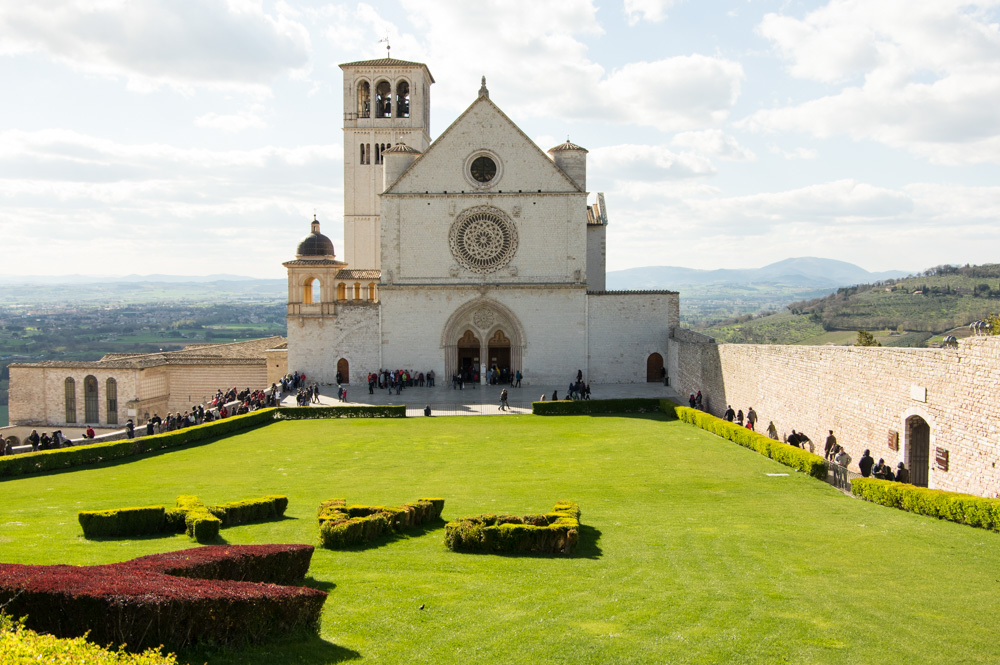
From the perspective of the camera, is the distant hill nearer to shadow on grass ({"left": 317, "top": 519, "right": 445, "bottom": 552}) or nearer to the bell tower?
the bell tower

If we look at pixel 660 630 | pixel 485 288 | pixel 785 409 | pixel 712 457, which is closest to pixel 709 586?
pixel 660 630

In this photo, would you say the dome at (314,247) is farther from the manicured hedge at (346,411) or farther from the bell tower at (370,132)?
the manicured hedge at (346,411)

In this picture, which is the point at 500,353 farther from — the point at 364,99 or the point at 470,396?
the point at 364,99

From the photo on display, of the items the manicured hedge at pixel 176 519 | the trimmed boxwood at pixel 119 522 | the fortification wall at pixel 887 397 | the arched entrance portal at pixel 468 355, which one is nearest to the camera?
the manicured hedge at pixel 176 519

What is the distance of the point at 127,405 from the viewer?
4072cm

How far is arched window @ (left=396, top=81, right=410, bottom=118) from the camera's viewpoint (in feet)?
168

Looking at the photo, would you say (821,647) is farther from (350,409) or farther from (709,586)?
(350,409)

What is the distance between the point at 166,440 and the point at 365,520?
16.6 metres

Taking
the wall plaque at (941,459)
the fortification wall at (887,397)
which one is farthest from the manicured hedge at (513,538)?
the wall plaque at (941,459)

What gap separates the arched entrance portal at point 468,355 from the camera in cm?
4294

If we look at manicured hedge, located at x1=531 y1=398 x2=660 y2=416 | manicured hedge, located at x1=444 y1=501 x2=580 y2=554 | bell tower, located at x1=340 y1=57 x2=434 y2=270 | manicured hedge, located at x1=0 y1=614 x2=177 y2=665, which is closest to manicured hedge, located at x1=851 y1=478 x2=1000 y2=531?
manicured hedge, located at x1=444 y1=501 x2=580 y2=554

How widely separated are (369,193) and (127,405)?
63.2 ft

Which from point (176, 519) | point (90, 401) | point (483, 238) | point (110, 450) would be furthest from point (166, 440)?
point (483, 238)

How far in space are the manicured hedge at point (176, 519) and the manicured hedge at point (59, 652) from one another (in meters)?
6.28
